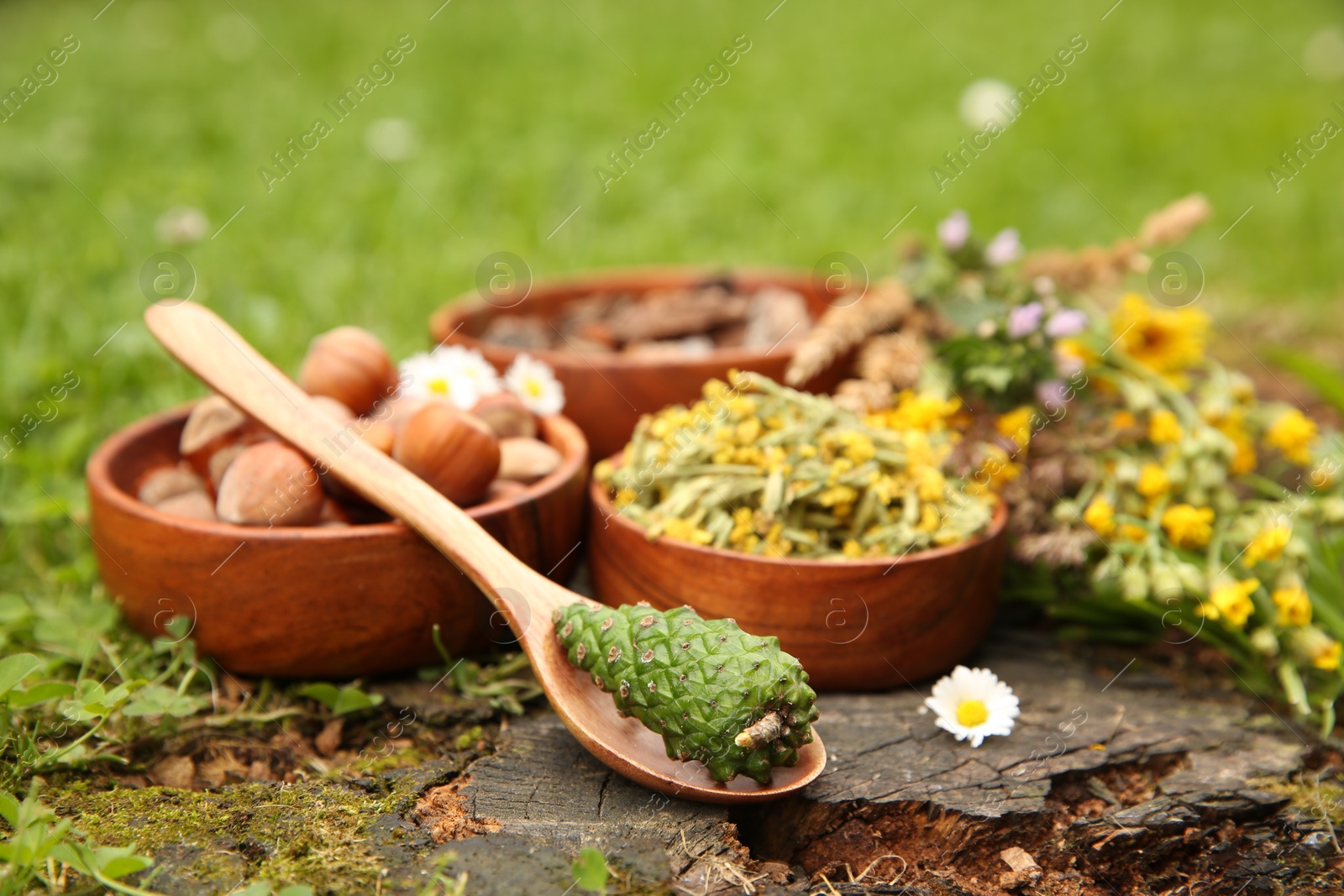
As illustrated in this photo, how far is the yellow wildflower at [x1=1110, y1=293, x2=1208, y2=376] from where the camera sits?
1.85 meters

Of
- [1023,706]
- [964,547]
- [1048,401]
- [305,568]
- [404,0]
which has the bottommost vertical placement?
[1023,706]

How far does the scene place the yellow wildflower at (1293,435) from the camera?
1720 millimetres

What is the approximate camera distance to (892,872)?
115cm

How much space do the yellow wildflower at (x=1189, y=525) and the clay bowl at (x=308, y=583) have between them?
3.06 feet

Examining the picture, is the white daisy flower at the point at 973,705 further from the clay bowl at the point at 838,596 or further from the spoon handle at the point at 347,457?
the spoon handle at the point at 347,457

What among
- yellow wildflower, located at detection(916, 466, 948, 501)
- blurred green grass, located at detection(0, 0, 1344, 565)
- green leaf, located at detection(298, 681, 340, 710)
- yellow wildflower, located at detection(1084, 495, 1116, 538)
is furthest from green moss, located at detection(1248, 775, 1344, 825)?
blurred green grass, located at detection(0, 0, 1344, 565)

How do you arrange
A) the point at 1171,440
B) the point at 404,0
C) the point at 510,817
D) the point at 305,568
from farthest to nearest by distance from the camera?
the point at 404,0, the point at 1171,440, the point at 305,568, the point at 510,817

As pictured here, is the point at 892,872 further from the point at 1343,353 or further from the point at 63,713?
the point at 1343,353

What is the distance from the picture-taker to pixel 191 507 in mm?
1457

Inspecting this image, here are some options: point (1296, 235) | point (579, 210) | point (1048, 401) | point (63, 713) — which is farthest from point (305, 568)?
point (1296, 235)

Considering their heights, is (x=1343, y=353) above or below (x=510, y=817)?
below

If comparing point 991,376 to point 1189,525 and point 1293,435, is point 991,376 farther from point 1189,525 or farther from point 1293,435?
point 1293,435

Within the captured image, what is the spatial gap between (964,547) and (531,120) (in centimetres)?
312

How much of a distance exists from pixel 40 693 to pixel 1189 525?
1610 mm
